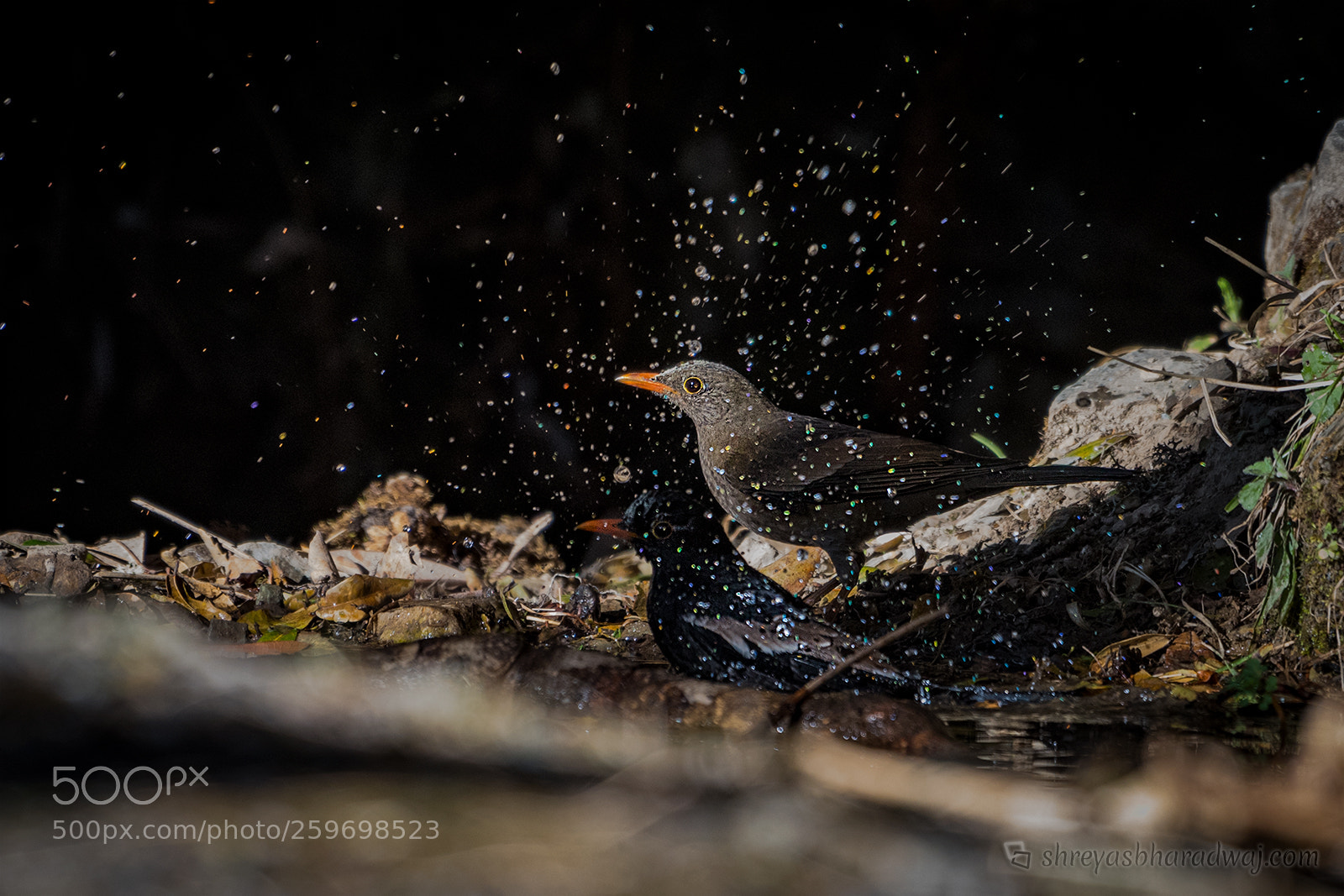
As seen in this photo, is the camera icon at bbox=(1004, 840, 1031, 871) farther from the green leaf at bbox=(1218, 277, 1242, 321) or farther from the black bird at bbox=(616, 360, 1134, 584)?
the green leaf at bbox=(1218, 277, 1242, 321)

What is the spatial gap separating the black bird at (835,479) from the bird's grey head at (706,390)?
99mm

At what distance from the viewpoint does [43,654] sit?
1.06 meters

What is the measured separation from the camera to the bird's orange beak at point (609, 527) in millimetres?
3355

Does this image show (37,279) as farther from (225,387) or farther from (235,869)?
(235,869)

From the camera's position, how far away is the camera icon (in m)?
0.91

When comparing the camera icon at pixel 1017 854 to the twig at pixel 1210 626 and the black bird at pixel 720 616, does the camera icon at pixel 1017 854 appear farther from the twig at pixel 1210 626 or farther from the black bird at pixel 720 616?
the twig at pixel 1210 626

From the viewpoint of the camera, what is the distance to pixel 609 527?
3404 millimetres

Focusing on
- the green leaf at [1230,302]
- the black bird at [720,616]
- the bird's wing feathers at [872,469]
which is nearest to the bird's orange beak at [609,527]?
the black bird at [720,616]

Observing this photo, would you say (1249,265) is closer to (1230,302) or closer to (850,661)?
(850,661)

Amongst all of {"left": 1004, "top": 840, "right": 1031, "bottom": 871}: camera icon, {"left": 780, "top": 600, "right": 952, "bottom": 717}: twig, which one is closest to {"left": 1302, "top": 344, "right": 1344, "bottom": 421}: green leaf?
{"left": 780, "top": 600, "right": 952, "bottom": 717}: twig

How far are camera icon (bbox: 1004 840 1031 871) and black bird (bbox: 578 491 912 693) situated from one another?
162 centimetres

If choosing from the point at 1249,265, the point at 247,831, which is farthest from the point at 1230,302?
the point at 247,831

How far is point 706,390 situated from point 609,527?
1.70m

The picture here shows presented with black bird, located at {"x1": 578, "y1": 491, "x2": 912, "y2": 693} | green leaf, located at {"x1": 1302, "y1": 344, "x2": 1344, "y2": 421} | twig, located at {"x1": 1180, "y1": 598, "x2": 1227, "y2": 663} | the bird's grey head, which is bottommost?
twig, located at {"x1": 1180, "y1": 598, "x2": 1227, "y2": 663}
